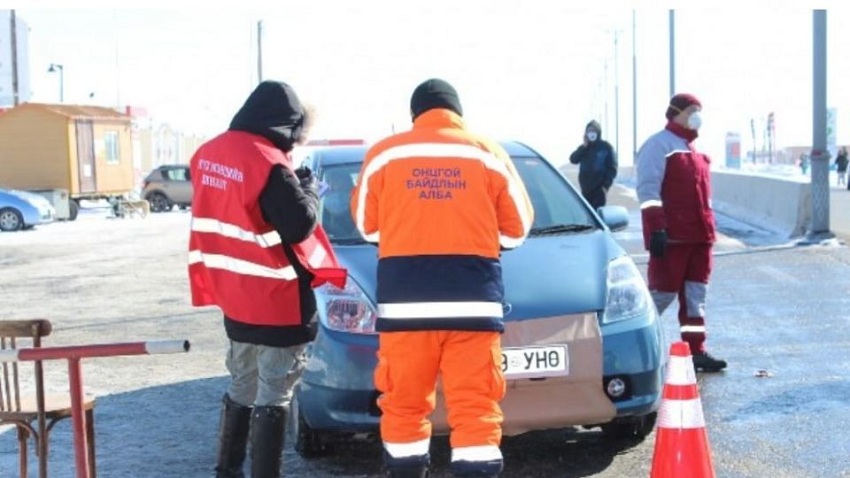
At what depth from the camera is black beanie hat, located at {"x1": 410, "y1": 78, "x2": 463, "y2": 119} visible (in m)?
4.57

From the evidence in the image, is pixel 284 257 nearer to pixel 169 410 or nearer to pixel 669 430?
pixel 669 430

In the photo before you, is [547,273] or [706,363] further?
[706,363]

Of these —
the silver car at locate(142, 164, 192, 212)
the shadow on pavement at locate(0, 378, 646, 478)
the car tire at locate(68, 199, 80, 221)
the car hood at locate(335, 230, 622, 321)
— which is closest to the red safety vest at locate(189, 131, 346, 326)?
the car hood at locate(335, 230, 622, 321)

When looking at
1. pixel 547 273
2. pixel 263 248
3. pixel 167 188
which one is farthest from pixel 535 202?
pixel 167 188

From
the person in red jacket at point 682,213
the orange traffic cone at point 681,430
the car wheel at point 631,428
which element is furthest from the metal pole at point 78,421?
A: the person in red jacket at point 682,213

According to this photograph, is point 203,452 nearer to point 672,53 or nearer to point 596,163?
point 596,163

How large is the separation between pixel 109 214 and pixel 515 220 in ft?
111

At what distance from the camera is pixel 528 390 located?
517 centimetres

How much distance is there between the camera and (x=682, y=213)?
748cm

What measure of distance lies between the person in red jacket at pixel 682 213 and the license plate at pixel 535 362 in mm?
2423

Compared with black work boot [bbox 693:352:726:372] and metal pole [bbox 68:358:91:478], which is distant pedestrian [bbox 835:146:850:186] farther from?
metal pole [bbox 68:358:91:478]

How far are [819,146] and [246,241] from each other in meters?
13.4

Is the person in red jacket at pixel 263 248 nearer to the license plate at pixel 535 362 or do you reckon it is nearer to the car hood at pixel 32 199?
the license plate at pixel 535 362

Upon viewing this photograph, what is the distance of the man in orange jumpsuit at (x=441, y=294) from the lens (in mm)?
4332
